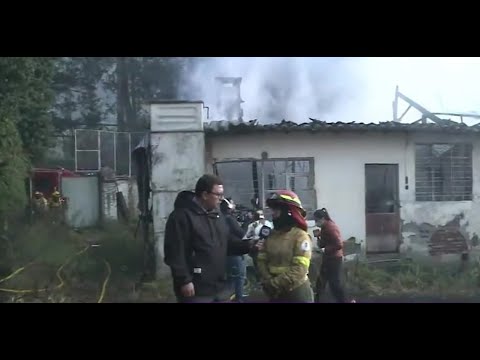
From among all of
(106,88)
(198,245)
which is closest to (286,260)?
(198,245)

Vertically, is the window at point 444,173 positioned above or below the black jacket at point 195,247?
above

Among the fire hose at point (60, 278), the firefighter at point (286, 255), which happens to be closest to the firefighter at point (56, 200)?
the fire hose at point (60, 278)

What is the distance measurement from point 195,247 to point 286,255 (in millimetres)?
596

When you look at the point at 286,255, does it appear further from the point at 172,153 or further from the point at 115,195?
the point at 115,195

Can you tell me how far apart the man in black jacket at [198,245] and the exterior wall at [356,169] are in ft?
12.4

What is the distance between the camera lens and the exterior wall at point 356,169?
7582 millimetres

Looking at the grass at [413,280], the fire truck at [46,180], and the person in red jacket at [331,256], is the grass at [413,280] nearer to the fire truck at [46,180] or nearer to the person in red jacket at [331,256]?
the person in red jacket at [331,256]

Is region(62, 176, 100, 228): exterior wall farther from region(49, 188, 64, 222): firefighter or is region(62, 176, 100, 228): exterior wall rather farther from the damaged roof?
the damaged roof

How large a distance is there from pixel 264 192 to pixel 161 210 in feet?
4.66

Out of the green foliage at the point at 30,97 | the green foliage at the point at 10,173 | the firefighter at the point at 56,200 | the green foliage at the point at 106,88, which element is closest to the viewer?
the green foliage at the point at 10,173

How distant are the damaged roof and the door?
58 centimetres

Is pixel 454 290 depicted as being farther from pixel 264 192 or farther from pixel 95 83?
pixel 95 83

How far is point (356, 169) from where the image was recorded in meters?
7.78
